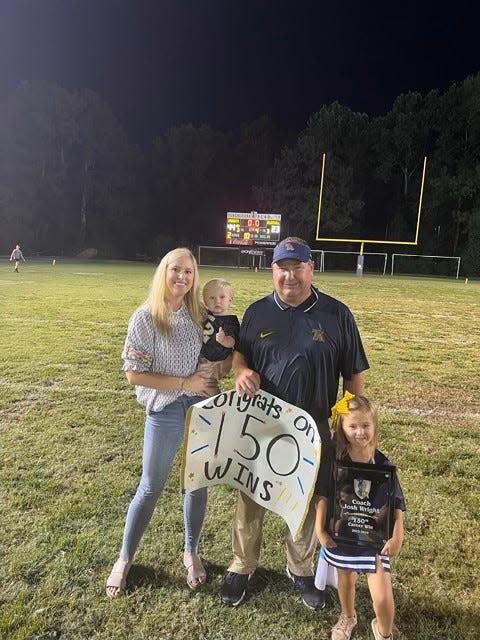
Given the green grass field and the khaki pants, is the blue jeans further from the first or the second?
the khaki pants

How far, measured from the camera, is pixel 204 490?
2637 mm

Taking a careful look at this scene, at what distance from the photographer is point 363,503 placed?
215 cm

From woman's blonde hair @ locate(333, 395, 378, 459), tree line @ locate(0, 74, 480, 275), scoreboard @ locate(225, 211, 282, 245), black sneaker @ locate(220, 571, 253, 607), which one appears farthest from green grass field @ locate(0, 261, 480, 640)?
tree line @ locate(0, 74, 480, 275)

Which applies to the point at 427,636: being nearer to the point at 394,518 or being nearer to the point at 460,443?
the point at 394,518

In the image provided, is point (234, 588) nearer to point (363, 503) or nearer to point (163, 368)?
point (363, 503)

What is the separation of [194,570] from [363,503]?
102cm

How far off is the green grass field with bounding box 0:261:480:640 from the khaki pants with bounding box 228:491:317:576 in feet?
0.42

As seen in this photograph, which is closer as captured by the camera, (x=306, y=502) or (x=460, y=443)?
(x=306, y=502)

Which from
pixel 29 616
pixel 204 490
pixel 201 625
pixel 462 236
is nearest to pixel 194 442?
pixel 204 490

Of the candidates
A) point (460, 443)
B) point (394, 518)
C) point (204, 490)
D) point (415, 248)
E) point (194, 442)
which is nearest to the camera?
point (394, 518)

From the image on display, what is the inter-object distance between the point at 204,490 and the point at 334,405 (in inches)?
31.7

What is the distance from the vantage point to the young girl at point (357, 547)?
217 cm

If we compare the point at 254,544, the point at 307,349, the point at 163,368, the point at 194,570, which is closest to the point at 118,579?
the point at 194,570

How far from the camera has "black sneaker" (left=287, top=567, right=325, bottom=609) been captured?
2.47m
